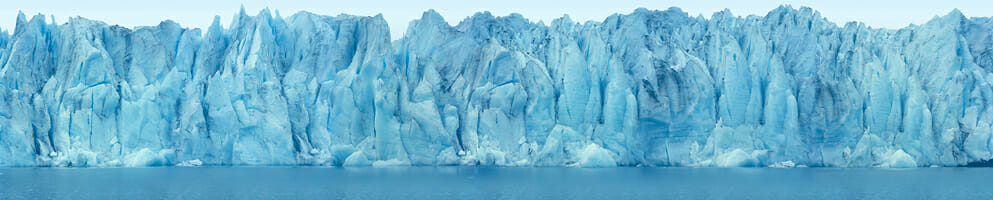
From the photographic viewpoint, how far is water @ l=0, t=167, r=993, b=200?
34844 mm

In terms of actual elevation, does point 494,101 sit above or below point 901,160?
above

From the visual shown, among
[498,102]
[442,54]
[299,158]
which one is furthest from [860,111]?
[299,158]

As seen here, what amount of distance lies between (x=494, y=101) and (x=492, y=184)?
16209 mm

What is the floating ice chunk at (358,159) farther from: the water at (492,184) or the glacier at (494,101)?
the water at (492,184)

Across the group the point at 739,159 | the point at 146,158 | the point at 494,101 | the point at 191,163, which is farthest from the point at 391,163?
the point at 739,159

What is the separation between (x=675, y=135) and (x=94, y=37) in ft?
99.7

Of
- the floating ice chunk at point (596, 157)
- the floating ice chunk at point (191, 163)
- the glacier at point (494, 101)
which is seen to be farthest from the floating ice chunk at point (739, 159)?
the floating ice chunk at point (191, 163)

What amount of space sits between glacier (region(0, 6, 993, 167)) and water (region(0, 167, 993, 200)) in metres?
4.83

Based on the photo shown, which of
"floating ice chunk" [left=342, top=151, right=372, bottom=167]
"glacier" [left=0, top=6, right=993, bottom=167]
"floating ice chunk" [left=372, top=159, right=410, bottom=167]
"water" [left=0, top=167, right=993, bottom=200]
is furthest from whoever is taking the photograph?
"floating ice chunk" [left=342, top=151, right=372, bottom=167]

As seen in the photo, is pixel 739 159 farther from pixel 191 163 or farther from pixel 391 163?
pixel 191 163

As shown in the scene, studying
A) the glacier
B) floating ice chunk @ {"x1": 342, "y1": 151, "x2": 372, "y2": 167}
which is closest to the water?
the glacier

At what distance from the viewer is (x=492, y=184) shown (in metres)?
40.7

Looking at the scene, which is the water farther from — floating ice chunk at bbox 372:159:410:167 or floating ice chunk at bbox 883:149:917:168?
floating ice chunk at bbox 372:159:410:167

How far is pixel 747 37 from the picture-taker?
197 feet
